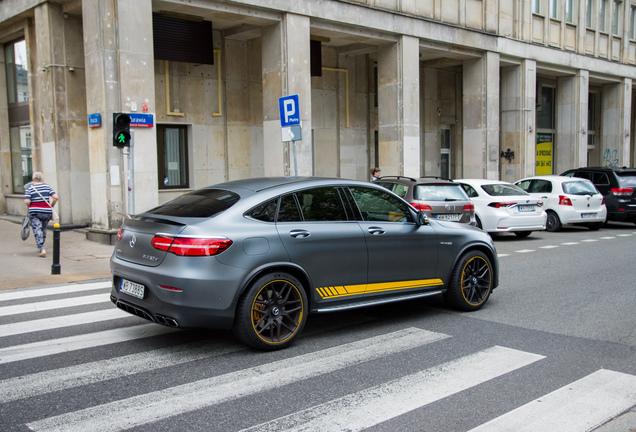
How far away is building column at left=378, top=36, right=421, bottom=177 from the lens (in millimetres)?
21469

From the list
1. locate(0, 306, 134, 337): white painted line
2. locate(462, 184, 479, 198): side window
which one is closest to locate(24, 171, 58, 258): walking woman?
locate(0, 306, 134, 337): white painted line

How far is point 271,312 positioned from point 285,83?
520 inches

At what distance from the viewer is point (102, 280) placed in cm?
1006

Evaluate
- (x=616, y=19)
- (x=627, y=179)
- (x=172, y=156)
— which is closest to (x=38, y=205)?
(x=172, y=156)

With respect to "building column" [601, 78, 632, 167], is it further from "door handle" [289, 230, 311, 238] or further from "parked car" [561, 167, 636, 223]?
"door handle" [289, 230, 311, 238]

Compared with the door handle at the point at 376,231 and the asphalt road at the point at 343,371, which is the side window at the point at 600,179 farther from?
the door handle at the point at 376,231

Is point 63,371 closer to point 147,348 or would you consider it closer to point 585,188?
point 147,348

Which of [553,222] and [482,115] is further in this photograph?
[482,115]

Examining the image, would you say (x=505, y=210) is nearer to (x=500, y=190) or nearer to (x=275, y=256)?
(x=500, y=190)

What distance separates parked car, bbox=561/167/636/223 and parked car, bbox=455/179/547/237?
428 centimetres

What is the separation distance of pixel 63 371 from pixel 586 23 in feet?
108

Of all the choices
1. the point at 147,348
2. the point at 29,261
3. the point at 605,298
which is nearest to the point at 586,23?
the point at 605,298

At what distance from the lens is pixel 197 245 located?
17.6 feet

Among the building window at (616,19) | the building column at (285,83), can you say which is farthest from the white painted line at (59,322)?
the building window at (616,19)
